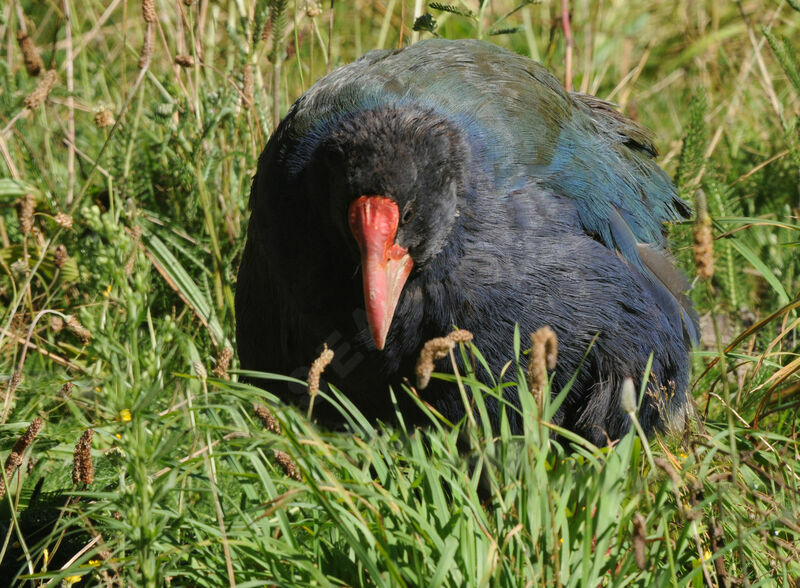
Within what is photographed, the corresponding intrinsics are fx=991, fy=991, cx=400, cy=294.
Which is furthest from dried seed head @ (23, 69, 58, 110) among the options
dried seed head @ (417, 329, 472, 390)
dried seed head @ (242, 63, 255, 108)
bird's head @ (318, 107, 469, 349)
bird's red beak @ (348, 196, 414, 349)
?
dried seed head @ (417, 329, 472, 390)

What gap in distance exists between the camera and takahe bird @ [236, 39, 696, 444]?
1.88 m

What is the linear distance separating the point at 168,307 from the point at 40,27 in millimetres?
1766

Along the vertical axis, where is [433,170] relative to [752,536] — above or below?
above

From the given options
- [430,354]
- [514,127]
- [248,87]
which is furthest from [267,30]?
[430,354]

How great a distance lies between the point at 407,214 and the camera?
1.87 m

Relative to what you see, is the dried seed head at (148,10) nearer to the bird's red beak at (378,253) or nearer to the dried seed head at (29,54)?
the dried seed head at (29,54)

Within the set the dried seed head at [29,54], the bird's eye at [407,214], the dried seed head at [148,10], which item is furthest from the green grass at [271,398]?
the bird's eye at [407,214]

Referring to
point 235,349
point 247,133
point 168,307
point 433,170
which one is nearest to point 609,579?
point 433,170

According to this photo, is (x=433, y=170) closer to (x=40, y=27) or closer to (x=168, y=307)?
(x=168, y=307)

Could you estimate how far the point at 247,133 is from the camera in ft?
9.55

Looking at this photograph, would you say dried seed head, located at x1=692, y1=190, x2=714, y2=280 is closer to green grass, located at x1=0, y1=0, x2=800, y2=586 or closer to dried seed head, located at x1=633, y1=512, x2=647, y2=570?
green grass, located at x1=0, y1=0, x2=800, y2=586

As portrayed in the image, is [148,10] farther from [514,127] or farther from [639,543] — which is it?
[639,543]

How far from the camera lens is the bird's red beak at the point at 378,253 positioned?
1.81m

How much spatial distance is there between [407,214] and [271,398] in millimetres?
433
